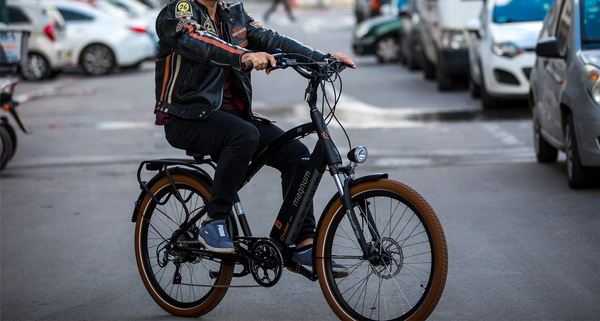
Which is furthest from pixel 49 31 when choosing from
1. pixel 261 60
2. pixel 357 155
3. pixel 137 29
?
pixel 357 155

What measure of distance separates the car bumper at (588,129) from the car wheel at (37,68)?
15214 millimetres

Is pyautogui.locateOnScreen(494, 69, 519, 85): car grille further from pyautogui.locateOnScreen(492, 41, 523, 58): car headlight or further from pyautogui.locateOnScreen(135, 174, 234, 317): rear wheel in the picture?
pyautogui.locateOnScreen(135, 174, 234, 317): rear wheel

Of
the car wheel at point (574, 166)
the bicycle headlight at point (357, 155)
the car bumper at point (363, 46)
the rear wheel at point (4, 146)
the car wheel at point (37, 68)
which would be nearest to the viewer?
the bicycle headlight at point (357, 155)

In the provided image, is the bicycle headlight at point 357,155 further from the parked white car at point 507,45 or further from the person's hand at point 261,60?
the parked white car at point 507,45

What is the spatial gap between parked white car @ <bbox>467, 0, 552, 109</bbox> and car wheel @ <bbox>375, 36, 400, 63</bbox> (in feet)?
30.4

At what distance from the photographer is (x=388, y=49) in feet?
72.6

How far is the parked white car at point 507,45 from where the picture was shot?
1179 centimetres

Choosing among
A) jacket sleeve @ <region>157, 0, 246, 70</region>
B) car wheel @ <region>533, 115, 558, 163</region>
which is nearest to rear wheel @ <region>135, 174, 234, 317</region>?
jacket sleeve @ <region>157, 0, 246, 70</region>

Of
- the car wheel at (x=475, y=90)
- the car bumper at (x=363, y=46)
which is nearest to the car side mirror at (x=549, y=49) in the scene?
the car wheel at (x=475, y=90)

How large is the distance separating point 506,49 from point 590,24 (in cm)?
452

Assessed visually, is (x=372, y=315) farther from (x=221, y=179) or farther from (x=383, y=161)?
(x=383, y=161)

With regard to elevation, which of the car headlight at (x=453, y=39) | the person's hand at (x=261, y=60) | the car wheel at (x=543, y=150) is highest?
the person's hand at (x=261, y=60)

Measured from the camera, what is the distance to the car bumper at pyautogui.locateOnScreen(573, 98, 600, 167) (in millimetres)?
6762

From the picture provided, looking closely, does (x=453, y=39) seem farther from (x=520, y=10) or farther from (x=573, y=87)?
(x=573, y=87)
